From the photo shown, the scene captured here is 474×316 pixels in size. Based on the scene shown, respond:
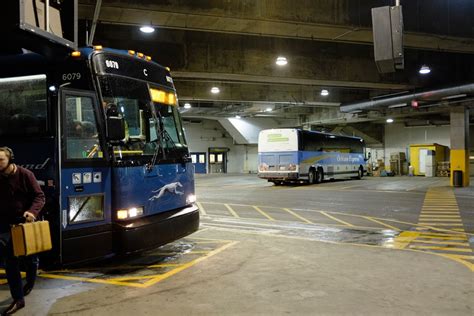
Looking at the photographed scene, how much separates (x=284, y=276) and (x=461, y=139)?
73.5 ft

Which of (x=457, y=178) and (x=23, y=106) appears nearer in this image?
(x=23, y=106)

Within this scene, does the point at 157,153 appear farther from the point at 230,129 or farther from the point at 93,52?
the point at 230,129

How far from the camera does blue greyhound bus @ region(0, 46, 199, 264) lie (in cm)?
597

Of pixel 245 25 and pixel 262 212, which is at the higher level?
pixel 245 25

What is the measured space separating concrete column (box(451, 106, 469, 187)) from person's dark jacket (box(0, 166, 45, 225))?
24813 mm

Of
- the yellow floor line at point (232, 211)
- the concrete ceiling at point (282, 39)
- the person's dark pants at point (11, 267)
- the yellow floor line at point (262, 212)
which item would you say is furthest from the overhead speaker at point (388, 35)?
the person's dark pants at point (11, 267)

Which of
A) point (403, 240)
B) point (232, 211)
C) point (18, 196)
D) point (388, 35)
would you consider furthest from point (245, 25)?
point (18, 196)

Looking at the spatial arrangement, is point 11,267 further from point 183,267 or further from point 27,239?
point 183,267

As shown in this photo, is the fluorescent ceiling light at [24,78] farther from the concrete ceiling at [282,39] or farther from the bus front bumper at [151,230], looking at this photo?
the concrete ceiling at [282,39]

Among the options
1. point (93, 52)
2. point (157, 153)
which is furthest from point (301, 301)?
point (93, 52)

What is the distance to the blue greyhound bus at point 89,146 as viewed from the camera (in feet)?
19.6

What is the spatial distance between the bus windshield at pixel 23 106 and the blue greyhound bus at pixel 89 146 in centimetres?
1

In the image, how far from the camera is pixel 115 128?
611cm

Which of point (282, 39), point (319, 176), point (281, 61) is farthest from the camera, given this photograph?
point (319, 176)
